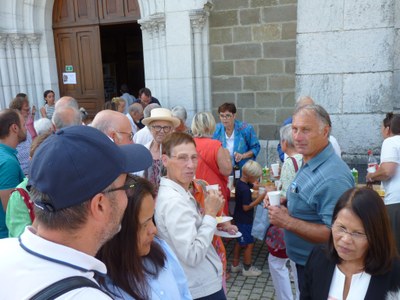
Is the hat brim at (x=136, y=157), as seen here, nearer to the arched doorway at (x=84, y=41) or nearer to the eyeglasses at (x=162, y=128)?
A: the eyeglasses at (x=162, y=128)

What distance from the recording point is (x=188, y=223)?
1978 millimetres

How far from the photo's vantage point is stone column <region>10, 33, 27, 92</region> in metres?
7.46

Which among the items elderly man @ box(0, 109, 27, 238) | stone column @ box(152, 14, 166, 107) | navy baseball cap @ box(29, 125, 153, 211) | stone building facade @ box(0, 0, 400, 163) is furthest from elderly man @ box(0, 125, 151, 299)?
stone column @ box(152, 14, 166, 107)

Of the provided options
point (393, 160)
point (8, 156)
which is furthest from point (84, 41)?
point (393, 160)

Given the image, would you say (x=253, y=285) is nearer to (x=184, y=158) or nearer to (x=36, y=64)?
(x=184, y=158)

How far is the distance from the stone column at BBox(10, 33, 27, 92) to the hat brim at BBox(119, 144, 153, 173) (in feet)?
24.1

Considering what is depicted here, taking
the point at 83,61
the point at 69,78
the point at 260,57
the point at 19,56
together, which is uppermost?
the point at 19,56

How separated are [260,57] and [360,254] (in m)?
5.56

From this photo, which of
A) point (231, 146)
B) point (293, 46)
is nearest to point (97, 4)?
point (293, 46)

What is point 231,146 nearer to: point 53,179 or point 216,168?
point 216,168

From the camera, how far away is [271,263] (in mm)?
3312

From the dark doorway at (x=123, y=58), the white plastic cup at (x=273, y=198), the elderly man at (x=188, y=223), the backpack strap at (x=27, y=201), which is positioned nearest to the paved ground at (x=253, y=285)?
the elderly man at (x=188, y=223)

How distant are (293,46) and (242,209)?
3.75m

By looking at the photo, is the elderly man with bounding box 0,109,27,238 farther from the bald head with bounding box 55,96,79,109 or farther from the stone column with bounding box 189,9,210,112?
the stone column with bounding box 189,9,210,112
